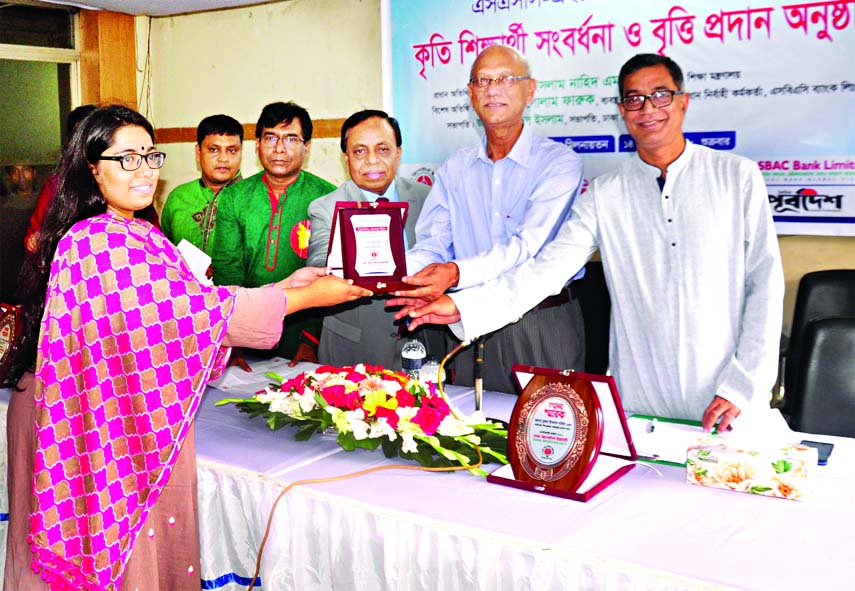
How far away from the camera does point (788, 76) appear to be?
396 centimetres

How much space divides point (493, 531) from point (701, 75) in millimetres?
3012

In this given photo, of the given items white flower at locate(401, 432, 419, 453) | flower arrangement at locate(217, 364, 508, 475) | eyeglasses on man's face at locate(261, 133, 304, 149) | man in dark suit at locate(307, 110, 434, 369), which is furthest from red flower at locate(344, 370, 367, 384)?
eyeglasses on man's face at locate(261, 133, 304, 149)

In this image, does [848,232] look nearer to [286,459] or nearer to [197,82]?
[286,459]

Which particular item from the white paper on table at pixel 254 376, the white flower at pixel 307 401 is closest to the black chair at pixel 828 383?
the white flower at pixel 307 401

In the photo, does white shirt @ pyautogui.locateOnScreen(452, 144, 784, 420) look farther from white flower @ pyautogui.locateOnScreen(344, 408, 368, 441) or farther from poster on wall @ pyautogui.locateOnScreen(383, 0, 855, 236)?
poster on wall @ pyautogui.locateOnScreen(383, 0, 855, 236)

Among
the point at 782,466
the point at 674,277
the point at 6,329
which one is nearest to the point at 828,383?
the point at 674,277

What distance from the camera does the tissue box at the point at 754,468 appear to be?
196cm

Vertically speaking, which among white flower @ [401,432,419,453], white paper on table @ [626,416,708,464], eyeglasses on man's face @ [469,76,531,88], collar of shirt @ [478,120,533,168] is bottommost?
white paper on table @ [626,416,708,464]

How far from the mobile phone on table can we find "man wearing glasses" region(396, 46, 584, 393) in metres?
1.13

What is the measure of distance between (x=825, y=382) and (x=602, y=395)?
1219mm

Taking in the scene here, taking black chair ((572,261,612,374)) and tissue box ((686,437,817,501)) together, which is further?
black chair ((572,261,612,374))

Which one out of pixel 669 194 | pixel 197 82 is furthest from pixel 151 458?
pixel 197 82

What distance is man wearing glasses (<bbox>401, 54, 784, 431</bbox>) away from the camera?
2.70 meters

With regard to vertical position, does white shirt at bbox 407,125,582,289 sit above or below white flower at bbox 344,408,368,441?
above
